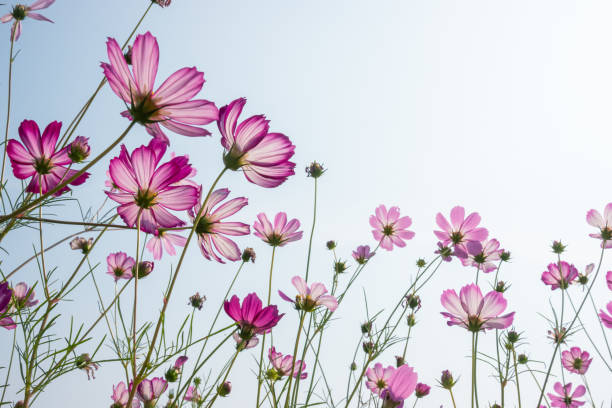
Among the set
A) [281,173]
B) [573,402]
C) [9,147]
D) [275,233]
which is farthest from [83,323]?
[573,402]

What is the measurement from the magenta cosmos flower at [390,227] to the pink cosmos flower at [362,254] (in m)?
0.09

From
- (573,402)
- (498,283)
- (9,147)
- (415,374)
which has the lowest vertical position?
(415,374)

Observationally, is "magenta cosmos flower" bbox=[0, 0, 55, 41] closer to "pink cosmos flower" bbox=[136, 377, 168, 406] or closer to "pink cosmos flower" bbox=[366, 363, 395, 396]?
"pink cosmos flower" bbox=[136, 377, 168, 406]

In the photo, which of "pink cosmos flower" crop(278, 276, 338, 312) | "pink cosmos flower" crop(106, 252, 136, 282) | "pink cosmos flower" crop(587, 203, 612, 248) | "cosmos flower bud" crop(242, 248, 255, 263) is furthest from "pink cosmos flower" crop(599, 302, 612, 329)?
"pink cosmos flower" crop(106, 252, 136, 282)

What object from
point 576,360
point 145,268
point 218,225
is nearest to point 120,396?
point 145,268

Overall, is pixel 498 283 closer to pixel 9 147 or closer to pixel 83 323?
pixel 83 323

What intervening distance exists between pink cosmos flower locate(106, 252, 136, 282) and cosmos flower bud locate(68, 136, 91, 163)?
0.47 metres

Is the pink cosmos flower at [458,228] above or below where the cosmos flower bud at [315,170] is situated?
below

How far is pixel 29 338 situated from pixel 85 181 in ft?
1.47

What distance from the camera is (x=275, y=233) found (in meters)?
1.15

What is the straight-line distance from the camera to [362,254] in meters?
1.67

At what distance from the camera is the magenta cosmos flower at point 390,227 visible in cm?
159

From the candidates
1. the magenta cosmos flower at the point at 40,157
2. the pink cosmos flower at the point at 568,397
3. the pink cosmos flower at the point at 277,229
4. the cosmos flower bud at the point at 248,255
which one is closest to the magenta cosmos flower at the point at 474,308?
the pink cosmos flower at the point at 277,229

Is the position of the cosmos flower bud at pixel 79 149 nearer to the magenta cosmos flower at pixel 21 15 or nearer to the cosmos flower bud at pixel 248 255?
the magenta cosmos flower at pixel 21 15
